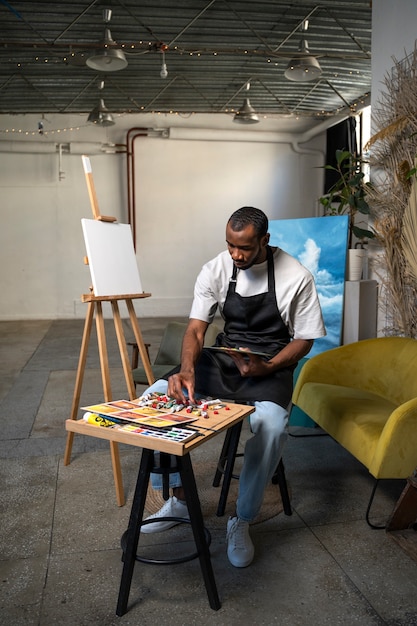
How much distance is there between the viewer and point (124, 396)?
14.9 feet

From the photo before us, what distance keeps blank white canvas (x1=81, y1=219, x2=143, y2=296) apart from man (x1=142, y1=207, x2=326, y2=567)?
1.98 ft

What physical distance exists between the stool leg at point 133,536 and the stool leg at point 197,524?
12cm

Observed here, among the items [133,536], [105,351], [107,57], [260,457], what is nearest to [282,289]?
[260,457]

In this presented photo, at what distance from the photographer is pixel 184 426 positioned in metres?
1.77

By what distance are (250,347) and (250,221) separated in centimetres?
54

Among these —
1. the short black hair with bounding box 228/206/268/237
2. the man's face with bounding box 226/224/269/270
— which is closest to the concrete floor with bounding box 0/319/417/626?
the man's face with bounding box 226/224/269/270

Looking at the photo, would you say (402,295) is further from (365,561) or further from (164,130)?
(164,130)

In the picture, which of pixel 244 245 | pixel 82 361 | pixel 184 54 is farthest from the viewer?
pixel 184 54

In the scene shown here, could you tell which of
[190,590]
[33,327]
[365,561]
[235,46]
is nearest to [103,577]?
[190,590]

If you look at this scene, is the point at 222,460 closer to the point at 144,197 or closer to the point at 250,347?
the point at 250,347

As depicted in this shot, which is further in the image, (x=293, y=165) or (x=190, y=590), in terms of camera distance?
(x=293, y=165)

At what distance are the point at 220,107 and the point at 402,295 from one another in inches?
245

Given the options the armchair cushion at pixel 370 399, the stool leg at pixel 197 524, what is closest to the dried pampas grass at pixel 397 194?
the armchair cushion at pixel 370 399

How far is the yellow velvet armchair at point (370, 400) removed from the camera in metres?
2.22
